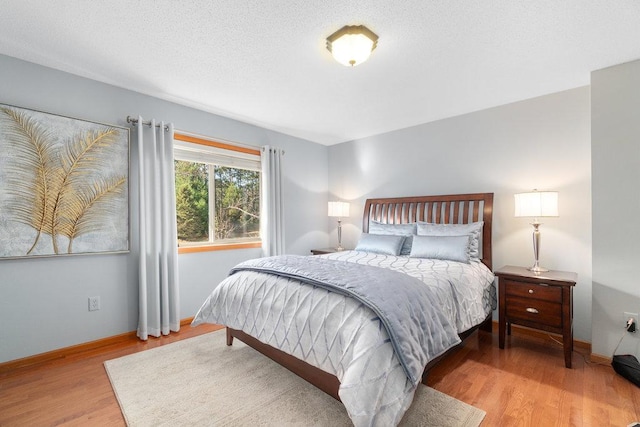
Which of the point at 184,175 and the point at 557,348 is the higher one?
the point at 184,175

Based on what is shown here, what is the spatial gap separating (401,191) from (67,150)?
3.69 meters

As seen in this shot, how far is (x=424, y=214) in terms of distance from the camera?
3.66m

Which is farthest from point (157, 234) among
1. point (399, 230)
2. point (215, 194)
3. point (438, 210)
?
point (438, 210)

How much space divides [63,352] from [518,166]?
4709 mm

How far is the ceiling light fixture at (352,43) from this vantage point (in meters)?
1.90

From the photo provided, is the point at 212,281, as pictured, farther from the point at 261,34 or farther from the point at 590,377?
the point at 590,377

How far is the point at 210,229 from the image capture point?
3.65 meters

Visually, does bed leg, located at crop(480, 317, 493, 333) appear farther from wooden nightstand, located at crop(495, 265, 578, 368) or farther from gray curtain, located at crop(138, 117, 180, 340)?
gray curtain, located at crop(138, 117, 180, 340)

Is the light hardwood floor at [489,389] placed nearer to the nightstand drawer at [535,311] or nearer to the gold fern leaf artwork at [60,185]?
the nightstand drawer at [535,311]

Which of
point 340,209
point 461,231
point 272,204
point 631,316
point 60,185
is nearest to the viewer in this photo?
point 631,316

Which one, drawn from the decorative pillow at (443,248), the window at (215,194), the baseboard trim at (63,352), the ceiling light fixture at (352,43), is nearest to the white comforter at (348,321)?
the decorative pillow at (443,248)

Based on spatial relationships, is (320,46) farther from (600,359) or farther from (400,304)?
(600,359)

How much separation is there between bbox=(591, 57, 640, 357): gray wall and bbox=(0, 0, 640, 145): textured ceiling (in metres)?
0.27

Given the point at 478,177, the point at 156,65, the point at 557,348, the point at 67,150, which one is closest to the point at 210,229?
the point at 67,150
